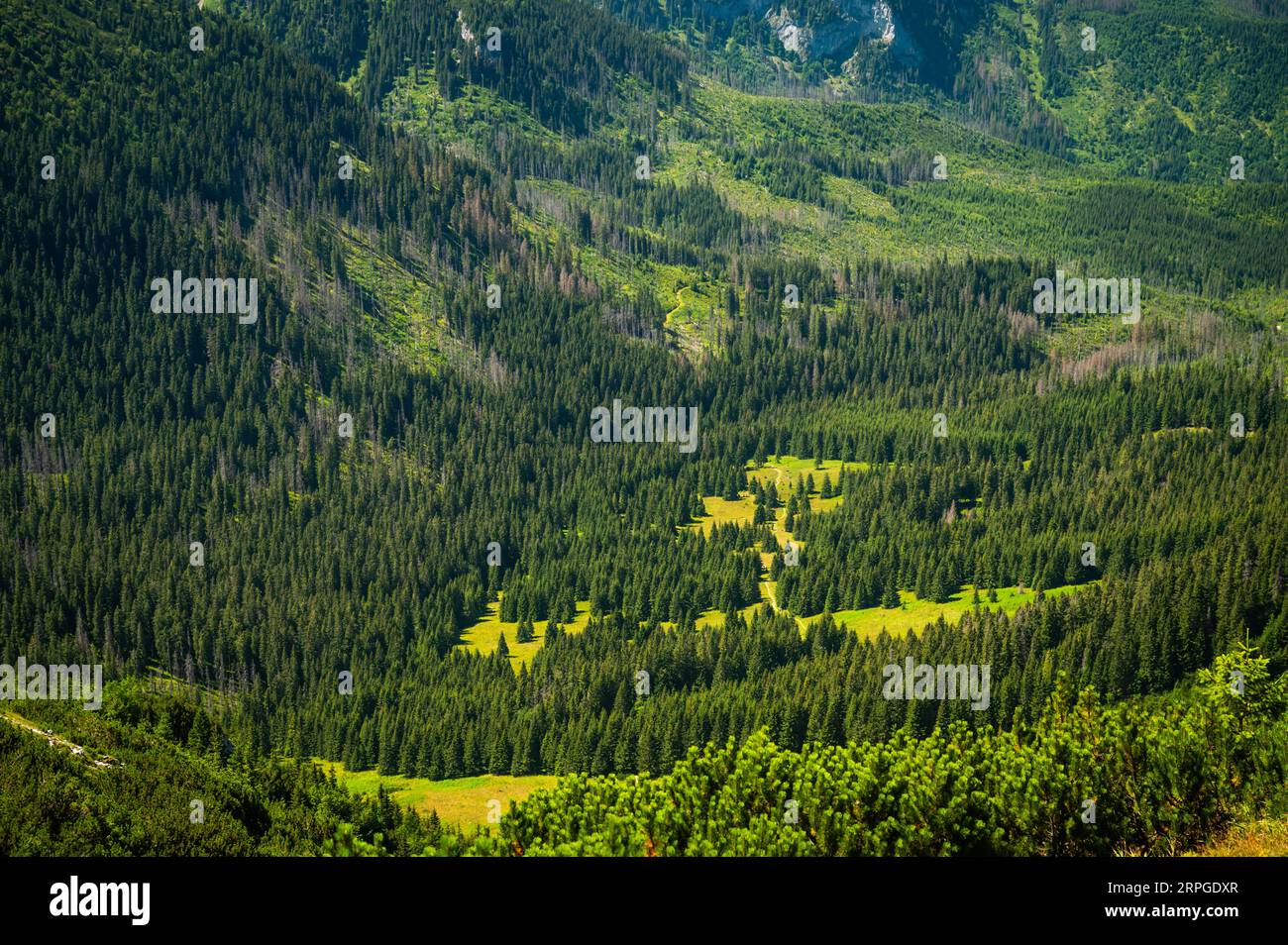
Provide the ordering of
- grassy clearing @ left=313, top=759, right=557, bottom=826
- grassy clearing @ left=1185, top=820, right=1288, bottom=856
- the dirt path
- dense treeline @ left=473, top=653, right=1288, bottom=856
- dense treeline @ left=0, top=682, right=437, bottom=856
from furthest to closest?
grassy clearing @ left=313, top=759, right=557, bottom=826 → the dirt path → dense treeline @ left=0, top=682, right=437, bottom=856 → dense treeline @ left=473, top=653, right=1288, bottom=856 → grassy clearing @ left=1185, top=820, right=1288, bottom=856

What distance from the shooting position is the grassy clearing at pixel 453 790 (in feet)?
515

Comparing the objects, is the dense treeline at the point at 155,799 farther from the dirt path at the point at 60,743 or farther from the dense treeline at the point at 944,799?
the dense treeline at the point at 944,799

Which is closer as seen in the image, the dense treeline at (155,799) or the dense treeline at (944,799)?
the dense treeline at (944,799)

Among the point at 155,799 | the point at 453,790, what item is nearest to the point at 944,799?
the point at 155,799

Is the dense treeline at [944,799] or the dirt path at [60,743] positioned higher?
the dense treeline at [944,799]

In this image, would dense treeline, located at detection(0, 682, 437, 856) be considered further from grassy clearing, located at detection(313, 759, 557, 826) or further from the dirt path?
grassy clearing, located at detection(313, 759, 557, 826)

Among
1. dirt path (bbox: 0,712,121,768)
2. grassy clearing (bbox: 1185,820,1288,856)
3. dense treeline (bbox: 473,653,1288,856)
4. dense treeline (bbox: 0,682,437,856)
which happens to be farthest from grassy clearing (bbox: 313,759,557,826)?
grassy clearing (bbox: 1185,820,1288,856)

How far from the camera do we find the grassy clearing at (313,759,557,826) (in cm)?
15688

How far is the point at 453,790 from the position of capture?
166 m

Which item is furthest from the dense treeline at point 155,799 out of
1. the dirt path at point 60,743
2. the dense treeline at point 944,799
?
the dense treeline at point 944,799

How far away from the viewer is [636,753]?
16675 cm
